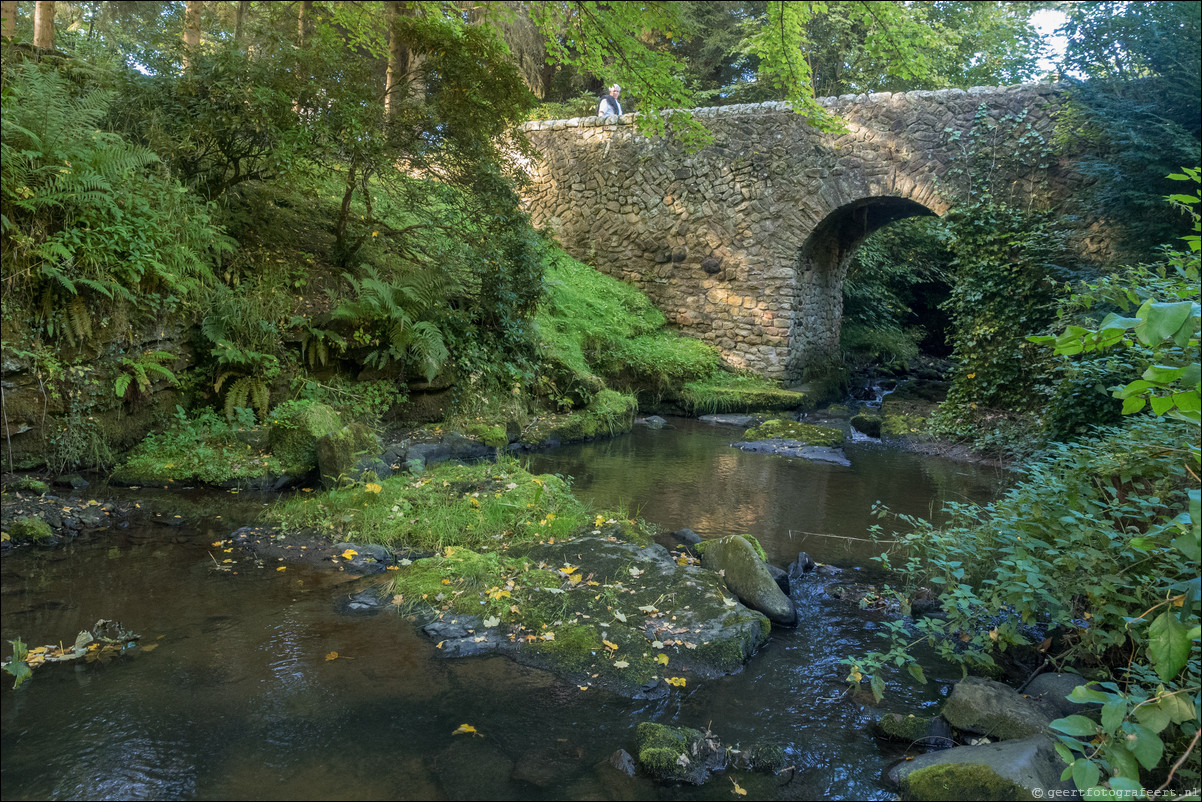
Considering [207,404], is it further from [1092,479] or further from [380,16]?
[1092,479]

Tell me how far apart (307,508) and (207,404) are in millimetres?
2071

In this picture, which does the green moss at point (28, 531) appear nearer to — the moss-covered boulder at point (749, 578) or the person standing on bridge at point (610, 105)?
the moss-covered boulder at point (749, 578)

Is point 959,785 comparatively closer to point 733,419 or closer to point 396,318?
point 396,318

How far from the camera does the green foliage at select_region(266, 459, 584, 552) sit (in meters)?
5.18

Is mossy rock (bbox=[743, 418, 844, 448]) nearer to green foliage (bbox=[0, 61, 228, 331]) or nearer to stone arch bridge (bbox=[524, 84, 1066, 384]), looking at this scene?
stone arch bridge (bbox=[524, 84, 1066, 384])

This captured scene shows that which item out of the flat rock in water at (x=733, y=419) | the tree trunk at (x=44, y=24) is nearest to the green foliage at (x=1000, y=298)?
the flat rock in water at (x=733, y=419)

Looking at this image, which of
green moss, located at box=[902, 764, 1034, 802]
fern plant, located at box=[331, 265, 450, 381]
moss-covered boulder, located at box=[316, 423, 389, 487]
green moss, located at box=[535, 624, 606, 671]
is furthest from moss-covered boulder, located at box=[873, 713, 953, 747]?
fern plant, located at box=[331, 265, 450, 381]

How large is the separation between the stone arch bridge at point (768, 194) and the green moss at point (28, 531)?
9.28 metres

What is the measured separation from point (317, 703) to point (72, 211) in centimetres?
478

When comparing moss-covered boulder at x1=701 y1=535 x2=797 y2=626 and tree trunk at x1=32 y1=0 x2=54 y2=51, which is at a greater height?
tree trunk at x1=32 y1=0 x2=54 y2=51

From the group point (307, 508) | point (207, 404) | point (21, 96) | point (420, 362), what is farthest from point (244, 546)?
point (21, 96)

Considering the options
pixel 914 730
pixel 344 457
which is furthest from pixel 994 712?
pixel 344 457

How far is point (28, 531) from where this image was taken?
459 centimetres

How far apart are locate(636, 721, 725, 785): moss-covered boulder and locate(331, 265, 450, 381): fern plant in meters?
5.33
